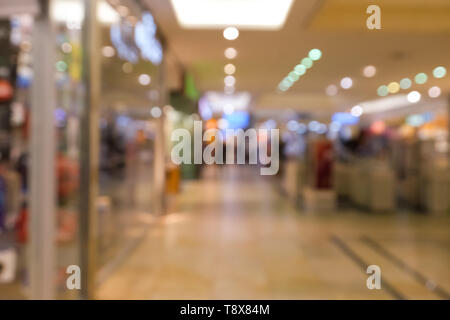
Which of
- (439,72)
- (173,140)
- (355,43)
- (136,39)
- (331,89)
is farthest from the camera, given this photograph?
(136,39)

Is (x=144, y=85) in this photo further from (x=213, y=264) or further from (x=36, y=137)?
(x=36, y=137)

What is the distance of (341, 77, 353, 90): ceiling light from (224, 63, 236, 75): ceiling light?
1062 mm

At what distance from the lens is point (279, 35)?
5.31 meters

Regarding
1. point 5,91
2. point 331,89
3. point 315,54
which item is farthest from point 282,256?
point 5,91

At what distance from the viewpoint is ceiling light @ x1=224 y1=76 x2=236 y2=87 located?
17.3 ft

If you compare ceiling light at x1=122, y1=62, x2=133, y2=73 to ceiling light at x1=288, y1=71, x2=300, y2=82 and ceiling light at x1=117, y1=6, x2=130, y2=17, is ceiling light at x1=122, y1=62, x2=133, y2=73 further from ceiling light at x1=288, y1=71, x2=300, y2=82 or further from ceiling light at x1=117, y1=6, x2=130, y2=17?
ceiling light at x1=288, y1=71, x2=300, y2=82

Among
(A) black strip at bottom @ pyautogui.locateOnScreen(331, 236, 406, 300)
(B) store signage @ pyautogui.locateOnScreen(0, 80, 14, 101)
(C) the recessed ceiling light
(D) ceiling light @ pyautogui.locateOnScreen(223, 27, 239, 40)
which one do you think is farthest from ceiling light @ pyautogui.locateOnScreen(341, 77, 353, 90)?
(B) store signage @ pyautogui.locateOnScreen(0, 80, 14, 101)

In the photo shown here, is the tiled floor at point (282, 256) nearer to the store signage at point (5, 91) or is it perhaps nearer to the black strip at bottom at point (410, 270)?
the black strip at bottom at point (410, 270)

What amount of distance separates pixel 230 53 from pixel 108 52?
1531 mm

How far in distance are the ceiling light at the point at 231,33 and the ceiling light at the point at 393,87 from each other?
5.01 ft

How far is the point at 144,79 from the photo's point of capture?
6820 millimetres

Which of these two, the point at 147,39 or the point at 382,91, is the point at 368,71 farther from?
the point at 147,39

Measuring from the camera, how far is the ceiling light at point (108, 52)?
Answer: 186 inches

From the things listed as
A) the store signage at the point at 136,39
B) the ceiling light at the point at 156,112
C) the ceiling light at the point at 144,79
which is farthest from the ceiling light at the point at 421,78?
the ceiling light at the point at 156,112
